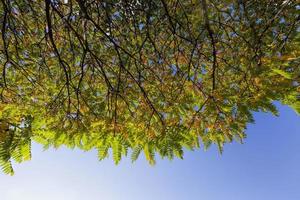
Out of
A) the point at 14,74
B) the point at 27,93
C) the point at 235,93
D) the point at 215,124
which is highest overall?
the point at 14,74

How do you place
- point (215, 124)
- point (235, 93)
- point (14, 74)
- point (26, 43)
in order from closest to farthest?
point (215, 124), point (235, 93), point (26, 43), point (14, 74)

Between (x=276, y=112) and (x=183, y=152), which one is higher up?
(x=276, y=112)

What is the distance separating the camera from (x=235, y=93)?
4.63 m

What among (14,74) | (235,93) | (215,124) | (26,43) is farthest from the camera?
(14,74)

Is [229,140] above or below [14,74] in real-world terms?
below

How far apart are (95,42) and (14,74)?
144 cm

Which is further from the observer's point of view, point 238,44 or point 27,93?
point 27,93

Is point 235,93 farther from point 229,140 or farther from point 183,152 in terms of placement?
point 183,152

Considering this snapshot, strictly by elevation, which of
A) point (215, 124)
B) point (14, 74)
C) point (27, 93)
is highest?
point (14, 74)

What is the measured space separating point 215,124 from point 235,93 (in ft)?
2.08

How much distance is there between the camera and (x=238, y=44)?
475 cm

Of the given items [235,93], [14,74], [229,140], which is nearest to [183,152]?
[229,140]

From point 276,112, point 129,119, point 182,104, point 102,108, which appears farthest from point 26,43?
point 276,112

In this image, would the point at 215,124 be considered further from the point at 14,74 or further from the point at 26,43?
the point at 14,74
